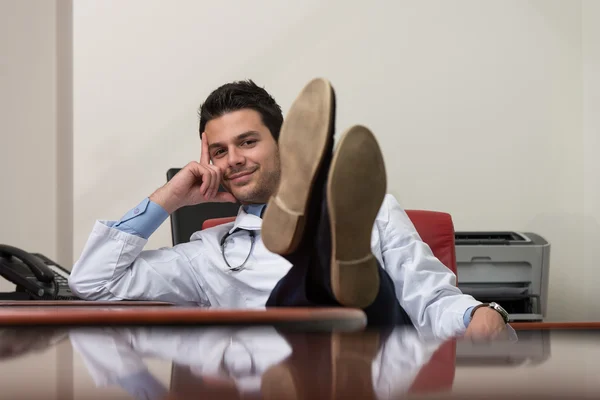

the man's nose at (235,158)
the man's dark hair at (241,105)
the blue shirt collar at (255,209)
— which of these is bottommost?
the blue shirt collar at (255,209)

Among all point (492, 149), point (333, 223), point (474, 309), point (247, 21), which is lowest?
point (474, 309)

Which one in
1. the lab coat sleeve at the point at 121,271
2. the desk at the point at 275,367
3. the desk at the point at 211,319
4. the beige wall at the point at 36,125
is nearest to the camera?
the desk at the point at 275,367

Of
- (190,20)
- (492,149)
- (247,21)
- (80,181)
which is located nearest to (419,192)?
(492,149)

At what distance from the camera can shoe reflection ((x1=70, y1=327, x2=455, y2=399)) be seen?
0.41 m

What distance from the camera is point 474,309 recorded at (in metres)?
1.30

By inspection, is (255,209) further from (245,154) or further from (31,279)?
(31,279)

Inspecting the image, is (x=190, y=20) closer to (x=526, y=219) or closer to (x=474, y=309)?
(x=526, y=219)

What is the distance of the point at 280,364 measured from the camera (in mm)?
512

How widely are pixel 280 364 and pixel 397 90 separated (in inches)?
100

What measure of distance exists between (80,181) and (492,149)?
1.76 m

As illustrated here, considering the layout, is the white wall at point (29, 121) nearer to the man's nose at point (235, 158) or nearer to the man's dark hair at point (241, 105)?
the man's dark hair at point (241, 105)

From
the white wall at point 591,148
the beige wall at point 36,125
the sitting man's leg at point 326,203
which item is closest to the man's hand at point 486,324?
the sitting man's leg at point 326,203

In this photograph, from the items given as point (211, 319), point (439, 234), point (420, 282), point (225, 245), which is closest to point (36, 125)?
point (225, 245)

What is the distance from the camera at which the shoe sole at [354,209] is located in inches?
34.4
